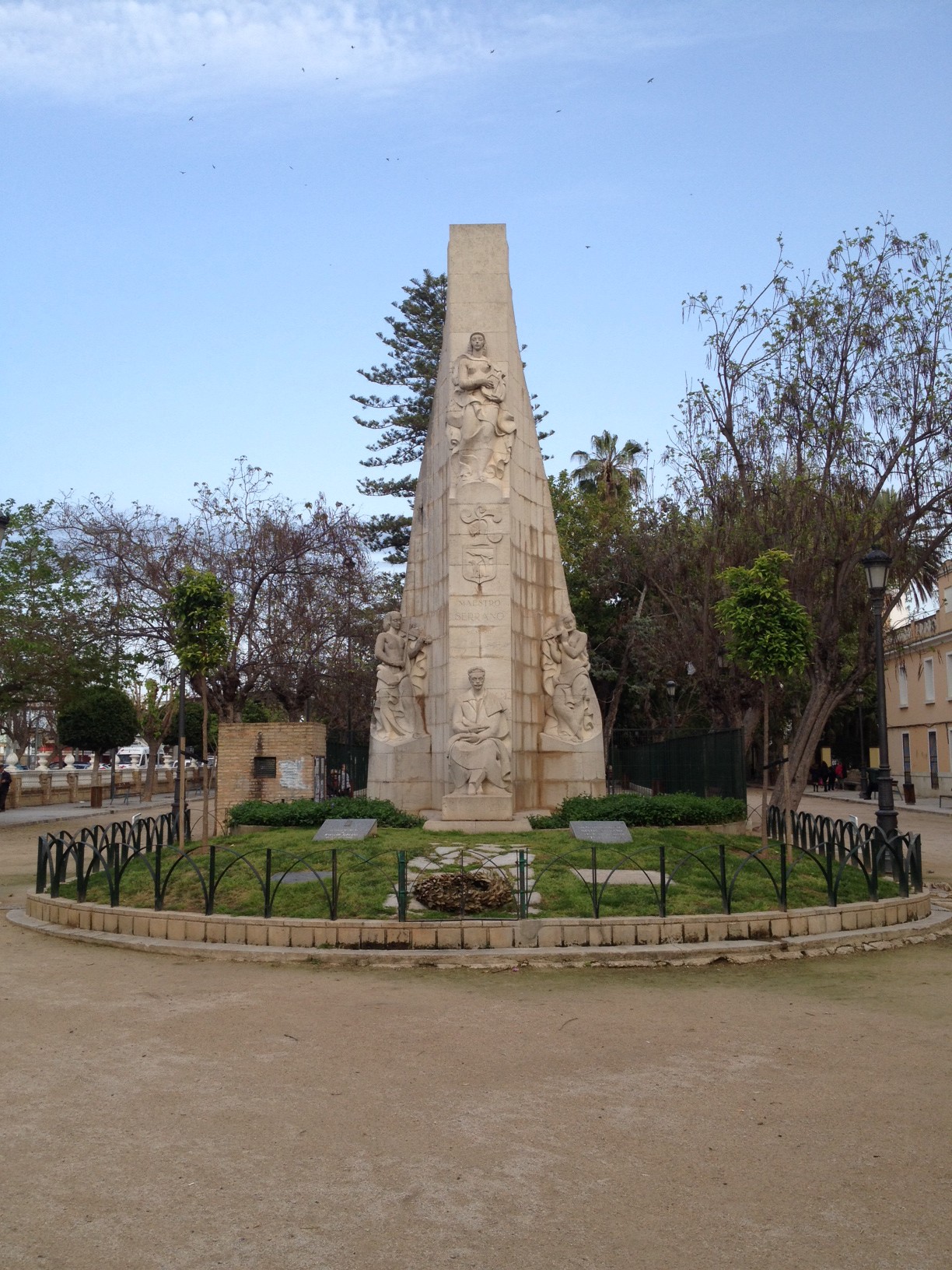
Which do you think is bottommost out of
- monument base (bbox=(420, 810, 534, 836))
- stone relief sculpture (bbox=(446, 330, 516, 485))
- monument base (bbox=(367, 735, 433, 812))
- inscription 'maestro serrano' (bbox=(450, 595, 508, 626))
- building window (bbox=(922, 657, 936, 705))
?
monument base (bbox=(420, 810, 534, 836))

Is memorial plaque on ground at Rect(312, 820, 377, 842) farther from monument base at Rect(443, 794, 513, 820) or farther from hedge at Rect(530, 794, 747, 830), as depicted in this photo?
hedge at Rect(530, 794, 747, 830)

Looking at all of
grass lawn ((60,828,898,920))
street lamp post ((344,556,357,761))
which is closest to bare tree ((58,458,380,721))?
street lamp post ((344,556,357,761))

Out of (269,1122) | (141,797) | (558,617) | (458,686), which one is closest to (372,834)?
(458,686)

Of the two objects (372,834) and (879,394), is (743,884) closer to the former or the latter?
(372,834)

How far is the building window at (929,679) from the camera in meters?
46.3

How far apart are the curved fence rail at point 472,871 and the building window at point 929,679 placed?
34.9 metres

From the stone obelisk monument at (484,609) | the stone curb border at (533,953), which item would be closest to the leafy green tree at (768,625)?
the stone curb border at (533,953)

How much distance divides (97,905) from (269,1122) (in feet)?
21.4

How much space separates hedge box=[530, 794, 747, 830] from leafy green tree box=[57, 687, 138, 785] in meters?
29.5

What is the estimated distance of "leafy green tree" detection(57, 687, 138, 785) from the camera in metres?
43.4

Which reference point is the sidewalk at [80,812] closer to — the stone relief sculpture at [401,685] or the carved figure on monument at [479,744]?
the stone relief sculpture at [401,685]

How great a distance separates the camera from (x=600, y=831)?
14.0 m

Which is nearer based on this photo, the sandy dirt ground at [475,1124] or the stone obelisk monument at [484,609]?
the sandy dirt ground at [475,1124]

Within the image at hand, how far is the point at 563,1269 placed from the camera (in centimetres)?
390
